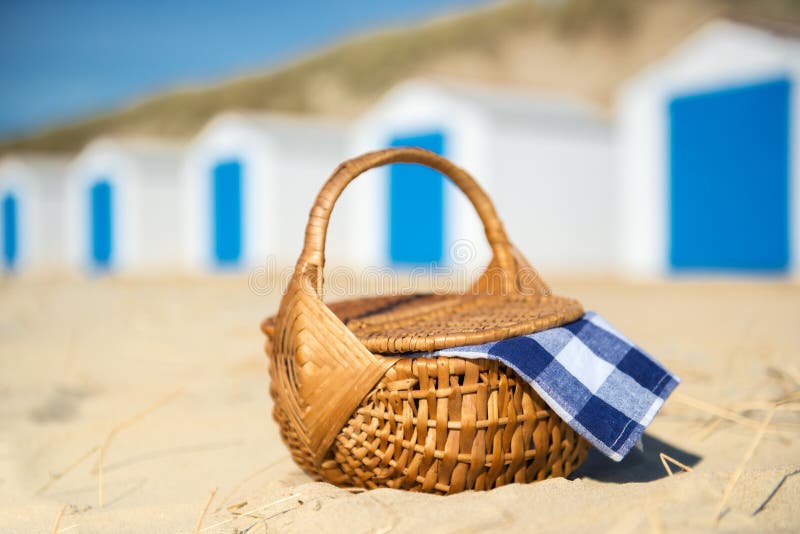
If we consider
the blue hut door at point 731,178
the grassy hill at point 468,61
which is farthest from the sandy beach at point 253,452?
the grassy hill at point 468,61

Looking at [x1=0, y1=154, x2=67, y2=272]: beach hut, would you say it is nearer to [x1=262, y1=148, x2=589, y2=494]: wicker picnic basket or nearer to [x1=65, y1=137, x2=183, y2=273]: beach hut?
[x1=65, y1=137, x2=183, y2=273]: beach hut

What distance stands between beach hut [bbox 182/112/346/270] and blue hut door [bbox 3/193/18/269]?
806 centimetres

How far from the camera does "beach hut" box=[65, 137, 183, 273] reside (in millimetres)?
16578

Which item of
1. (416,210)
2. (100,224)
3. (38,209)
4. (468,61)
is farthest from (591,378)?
(468,61)

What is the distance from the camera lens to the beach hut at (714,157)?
8750mm

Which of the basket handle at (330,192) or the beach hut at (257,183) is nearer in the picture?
the basket handle at (330,192)

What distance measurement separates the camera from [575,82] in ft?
120

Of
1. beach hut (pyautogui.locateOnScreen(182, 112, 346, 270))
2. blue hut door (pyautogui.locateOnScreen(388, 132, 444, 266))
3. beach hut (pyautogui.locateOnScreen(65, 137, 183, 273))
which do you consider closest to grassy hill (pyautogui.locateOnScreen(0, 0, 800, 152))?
beach hut (pyautogui.locateOnScreen(65, 137, 183, 273))

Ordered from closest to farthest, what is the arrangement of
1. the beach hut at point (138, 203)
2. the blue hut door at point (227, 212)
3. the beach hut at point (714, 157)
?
the beach hut at point (714, 157) → the blue hut door at point (227, 212) → the beach hut at point (138, 203)

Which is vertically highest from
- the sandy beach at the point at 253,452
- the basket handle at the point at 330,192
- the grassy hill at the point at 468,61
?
the grassy hill at the point at 468,61

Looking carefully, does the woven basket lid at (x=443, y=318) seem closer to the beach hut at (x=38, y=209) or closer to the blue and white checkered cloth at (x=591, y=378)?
the blue and white checkered cloth at (x=591, y=378)

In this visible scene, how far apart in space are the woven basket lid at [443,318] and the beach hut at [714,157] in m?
7.86

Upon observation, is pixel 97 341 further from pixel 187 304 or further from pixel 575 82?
pixel 575 82

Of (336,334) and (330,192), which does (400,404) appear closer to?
(336,334)
